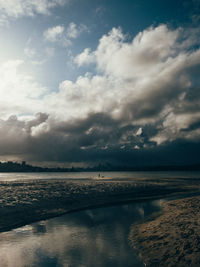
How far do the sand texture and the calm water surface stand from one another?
3.42 ft

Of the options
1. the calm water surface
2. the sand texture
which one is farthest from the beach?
the calm water surface

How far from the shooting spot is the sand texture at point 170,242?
13.9m

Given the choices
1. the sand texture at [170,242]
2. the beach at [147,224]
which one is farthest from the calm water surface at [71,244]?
the beach at [147,224]

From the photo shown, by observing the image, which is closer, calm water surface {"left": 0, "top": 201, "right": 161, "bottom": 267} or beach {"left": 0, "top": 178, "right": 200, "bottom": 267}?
beach {"left": 0, "top": 178, "right": 200, "bottom": 267}

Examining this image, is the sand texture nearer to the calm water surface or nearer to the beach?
the beach

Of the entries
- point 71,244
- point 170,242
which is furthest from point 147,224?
point 71,244

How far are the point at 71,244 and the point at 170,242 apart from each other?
26.9ft

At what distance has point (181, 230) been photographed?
19.3 meters

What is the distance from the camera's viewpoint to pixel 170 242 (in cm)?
1666

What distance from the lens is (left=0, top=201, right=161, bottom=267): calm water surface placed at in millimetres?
14680

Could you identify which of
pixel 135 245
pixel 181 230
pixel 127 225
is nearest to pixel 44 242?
pixel 135 245

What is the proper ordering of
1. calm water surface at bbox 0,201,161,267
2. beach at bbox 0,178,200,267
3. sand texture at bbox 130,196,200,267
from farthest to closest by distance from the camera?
calm water surface at bbox 0,201,161,267 < beach at bbox 0,178,200,267 < sand texture at bbox 130,196,200,267

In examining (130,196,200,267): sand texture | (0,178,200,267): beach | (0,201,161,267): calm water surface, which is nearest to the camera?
(130,196,200,267): sand texture

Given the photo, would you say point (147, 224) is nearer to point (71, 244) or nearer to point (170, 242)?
point (170, 242)
